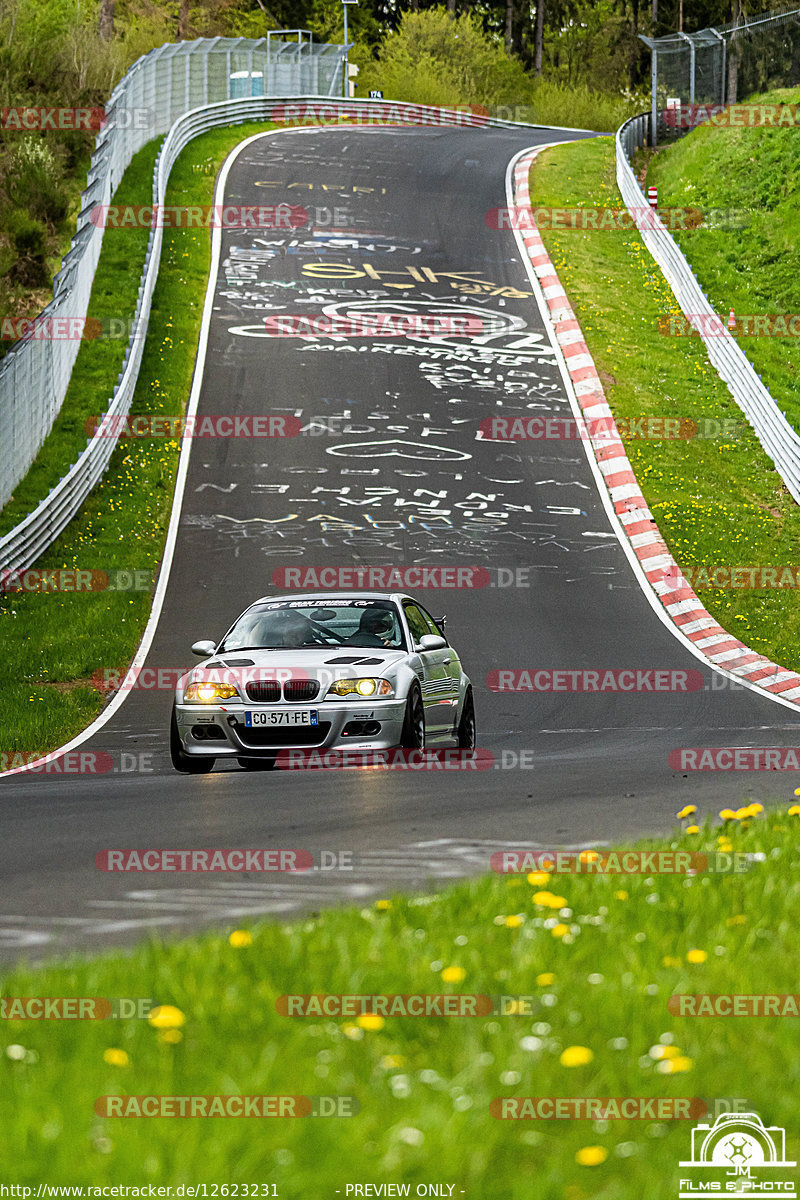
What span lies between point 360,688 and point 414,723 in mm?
574

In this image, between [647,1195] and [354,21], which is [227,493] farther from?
[354,21]

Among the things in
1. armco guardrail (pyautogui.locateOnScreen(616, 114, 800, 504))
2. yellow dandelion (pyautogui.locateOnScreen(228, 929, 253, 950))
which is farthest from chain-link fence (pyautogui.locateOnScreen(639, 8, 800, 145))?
yellow dandelion (pyautogui.locateOnScreen(228, 929, 253, 950))

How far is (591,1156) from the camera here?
3084 mm

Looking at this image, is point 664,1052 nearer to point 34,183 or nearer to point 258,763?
point 258,763

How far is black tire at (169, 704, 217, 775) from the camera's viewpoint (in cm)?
1054

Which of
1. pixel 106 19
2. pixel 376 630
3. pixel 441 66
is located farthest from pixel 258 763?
pixel 441 66

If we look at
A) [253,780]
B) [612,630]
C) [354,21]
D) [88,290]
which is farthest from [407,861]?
[354,21]

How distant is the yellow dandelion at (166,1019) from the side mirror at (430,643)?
733 centimetres

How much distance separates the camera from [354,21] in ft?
309

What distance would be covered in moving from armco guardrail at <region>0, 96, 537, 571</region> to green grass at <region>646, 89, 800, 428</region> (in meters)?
13.3

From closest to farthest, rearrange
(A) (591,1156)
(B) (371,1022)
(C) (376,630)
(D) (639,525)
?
1. (A) (591,1156)
2. (B) (371,1022)
3. (C) (376,630)
4. (D) (639,525)

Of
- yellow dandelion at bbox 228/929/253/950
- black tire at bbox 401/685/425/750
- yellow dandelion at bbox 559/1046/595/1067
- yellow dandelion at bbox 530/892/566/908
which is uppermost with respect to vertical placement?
yellow dandelion at bbox 559/1046/595/1067

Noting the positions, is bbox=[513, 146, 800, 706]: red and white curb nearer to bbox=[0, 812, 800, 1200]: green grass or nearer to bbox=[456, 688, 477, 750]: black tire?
bbox=[456, 688, 477, 750]: black tire

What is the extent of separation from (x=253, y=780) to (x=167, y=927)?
4205 mm
